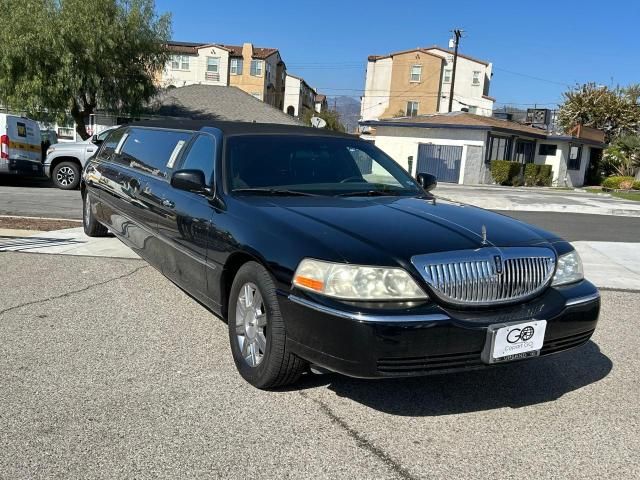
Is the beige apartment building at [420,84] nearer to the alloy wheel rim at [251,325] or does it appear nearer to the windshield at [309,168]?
the windshield at [309,168]

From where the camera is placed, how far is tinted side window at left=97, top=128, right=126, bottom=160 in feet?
22.7

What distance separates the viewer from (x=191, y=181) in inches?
169

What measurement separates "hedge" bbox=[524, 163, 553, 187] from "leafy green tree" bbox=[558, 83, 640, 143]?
1133cm

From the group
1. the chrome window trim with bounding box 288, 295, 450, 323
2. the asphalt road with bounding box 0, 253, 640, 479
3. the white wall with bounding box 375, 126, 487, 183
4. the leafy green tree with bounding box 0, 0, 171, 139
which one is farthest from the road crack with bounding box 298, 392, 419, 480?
the white wall with bounding box 375, 126, 487, 183

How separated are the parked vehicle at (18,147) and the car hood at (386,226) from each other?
1267 cm

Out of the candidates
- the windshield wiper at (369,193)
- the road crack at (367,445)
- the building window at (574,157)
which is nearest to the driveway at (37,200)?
the windshield wiper at (369,193)

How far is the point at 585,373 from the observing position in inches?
167

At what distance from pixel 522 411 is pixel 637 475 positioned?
2.44 ft

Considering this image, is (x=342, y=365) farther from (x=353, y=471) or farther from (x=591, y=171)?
(x=591, y=171)

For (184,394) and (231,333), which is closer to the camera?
(184,394)

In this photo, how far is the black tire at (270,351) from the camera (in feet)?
11.2

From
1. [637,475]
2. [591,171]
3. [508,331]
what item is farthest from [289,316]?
[591,171]

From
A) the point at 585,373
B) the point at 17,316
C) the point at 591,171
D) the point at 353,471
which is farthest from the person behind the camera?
the point at 591,171

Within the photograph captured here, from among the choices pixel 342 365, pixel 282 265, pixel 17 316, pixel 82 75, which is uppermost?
pixel 82 75
